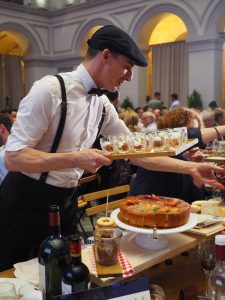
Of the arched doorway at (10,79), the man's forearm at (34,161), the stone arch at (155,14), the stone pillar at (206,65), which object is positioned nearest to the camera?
the man's forearm at (34,161)

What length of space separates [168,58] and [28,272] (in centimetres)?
1247

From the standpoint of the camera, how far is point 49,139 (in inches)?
63.4

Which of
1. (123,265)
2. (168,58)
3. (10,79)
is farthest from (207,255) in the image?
(10,79)

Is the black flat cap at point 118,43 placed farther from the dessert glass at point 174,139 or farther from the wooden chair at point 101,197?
the wooden chair at point 101,197

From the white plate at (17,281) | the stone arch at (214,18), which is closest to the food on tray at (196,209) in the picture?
the white plate at (17,281)

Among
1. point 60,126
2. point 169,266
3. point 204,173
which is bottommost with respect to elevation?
Answer: point 169,266

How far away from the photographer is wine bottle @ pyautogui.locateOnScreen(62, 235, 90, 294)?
3.49 feet

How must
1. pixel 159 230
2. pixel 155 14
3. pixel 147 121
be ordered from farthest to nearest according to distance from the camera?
pixel 155 14, pixel 147 121, pixel 159 230

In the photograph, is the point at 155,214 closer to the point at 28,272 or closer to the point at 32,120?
the point at 28,272

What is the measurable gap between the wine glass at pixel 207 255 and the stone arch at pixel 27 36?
13283 millimetres

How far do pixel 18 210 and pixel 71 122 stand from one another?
0.44 m

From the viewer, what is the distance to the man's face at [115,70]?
1562 millimetres

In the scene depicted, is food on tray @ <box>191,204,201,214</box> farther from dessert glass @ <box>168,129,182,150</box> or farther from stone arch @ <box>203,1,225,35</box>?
stone arch @ <box>203,1,225,35</box>

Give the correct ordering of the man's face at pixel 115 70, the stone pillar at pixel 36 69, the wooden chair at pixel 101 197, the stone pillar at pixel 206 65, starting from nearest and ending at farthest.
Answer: the man's face at pixel 115 70 < the wooden chair at pixel 101 197 < the stone pillar at pixel 206 65 < the stone pillar at pixel 36 69
